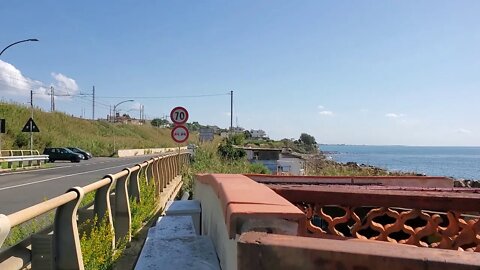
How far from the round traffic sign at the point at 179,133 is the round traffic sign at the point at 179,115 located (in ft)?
0.79

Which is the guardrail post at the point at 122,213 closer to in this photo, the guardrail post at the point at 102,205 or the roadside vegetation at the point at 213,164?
the guardrail post at the point at 102,205

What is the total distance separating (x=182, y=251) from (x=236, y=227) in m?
1.49

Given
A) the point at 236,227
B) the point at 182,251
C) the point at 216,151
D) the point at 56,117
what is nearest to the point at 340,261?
the point at 236,227

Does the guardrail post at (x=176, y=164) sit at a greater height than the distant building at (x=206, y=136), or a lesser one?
lesser

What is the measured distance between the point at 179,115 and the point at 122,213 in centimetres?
1102

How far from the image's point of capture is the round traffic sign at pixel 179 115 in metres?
17.0

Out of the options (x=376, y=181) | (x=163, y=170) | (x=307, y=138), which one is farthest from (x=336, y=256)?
(x=307, y=138)

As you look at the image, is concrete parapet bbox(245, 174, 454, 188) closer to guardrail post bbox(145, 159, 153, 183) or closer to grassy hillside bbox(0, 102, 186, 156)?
guardrail post bbox(145, 159, 153, 183)

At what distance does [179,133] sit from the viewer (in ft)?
56.5

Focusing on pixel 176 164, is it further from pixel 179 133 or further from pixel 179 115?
pixel 179 115

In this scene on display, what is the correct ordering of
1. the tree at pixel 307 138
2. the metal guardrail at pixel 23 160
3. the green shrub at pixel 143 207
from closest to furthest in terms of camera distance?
the green shrub at pixel 143 207, the metal guardrail at pixel 23 160, the tree at pixel 307 138

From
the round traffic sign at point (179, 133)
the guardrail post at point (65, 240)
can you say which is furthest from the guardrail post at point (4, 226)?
the round traffic sign at point (179, 133)

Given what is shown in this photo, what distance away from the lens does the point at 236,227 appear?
1.98 meters

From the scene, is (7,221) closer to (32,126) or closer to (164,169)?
(164,169)
